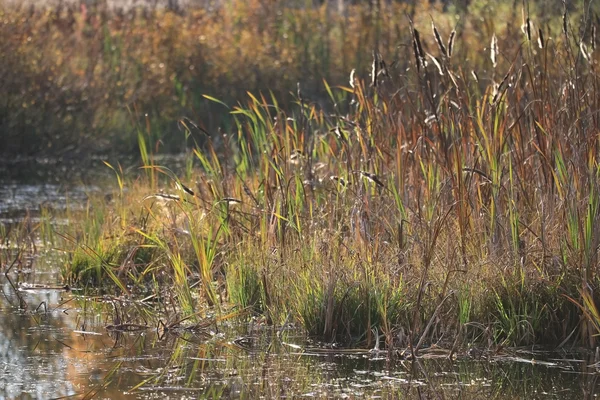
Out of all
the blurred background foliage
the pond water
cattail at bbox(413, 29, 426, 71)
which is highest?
cattail at bbox(413, 29, 426, 71)

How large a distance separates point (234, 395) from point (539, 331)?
1541mm

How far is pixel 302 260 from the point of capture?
5445mm

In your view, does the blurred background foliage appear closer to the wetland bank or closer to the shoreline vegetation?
the wetland bank

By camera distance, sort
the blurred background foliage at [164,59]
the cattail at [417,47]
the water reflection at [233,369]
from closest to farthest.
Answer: the water reflection at [233,369] < the cattail at [417,47] < the blurred background foliage at [164,59]

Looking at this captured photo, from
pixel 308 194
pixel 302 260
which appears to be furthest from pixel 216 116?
pixel 302 260

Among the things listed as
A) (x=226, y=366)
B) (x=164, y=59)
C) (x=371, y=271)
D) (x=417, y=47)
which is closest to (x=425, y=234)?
(x=371, y=271)

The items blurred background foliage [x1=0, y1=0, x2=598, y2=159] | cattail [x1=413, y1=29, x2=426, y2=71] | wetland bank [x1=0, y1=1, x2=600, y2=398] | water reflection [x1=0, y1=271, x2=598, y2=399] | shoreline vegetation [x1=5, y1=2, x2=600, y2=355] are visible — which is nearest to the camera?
water reflection [x1=0, y1=271, x2=598, y2=399]

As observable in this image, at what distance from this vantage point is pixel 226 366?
468 centimetres

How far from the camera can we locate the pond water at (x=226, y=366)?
169 inches

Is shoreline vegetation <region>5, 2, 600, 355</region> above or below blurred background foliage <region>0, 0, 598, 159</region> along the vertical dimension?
above

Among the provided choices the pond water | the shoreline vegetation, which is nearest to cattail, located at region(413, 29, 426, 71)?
the shoreline vegetation

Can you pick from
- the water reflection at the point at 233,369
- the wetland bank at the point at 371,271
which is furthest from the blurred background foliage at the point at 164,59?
the water reflection at the point at 233,369

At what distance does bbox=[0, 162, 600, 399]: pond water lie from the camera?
430 cm

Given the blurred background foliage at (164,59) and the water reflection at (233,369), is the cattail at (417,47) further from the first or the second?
the blurred background foliage at (164,59)
